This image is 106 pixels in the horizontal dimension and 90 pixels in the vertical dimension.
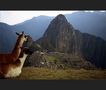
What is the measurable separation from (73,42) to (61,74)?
0.56 m

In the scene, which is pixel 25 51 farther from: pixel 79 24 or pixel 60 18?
pixel 79 24

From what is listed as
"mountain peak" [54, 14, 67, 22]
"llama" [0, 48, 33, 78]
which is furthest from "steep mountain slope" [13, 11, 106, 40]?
"llama" [0, 48, 33, 78]

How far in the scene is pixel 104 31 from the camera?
7031mm

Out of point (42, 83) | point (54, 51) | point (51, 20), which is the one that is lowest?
point (42, 83)

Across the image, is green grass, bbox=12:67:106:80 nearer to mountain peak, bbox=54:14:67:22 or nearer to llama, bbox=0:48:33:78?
llama, bbox=0:48:33:78

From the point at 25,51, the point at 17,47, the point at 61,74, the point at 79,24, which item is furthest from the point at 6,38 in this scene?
the point at 79,24

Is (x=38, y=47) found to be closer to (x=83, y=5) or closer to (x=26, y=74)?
(x=26, y=74)

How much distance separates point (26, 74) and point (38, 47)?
0.49m

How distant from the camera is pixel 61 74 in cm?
704

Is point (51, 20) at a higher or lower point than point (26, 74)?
higher

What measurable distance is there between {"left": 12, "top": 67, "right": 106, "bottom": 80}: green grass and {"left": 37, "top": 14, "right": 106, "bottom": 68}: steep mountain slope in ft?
0.56

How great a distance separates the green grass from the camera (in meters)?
7.03

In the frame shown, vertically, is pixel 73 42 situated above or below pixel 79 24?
below

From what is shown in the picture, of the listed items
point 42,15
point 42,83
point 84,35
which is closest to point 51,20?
point 42,15
